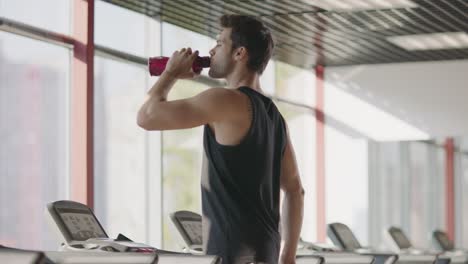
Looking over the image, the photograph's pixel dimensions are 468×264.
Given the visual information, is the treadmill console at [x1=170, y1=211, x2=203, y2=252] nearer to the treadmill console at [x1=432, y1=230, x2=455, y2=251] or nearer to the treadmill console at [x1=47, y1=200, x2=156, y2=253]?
the treadmill console at [x1=47, y1=200, x2=156, y2=253]

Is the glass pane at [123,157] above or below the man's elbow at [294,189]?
above

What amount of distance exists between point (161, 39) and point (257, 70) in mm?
6611

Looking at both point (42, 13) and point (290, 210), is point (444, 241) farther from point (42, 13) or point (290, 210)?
point (290, 210)

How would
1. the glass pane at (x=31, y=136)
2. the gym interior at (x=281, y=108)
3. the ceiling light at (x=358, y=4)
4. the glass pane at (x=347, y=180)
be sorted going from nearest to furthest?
the glass pane at (x=31, y=136), the gym interior at (x=281, y=108), the ceiling light at (x=358, y=4), the glass pane at (x=347, y=180)

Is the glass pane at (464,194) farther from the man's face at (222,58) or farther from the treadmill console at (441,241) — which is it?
the man's face at (222,58)

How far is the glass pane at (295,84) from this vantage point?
12164 millimetres

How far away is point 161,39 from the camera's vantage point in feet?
31.1

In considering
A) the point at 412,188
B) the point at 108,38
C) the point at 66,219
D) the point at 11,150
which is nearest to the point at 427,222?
the point at 412,188

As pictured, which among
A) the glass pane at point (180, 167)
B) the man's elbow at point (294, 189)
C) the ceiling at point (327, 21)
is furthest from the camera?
the glass pane at point (180, 167)

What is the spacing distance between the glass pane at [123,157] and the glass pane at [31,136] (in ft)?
1.82

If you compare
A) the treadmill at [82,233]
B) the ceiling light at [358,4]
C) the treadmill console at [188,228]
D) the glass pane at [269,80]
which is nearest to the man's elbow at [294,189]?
the treadmill at [82,233]

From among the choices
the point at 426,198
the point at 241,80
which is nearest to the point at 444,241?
the point at 426,198

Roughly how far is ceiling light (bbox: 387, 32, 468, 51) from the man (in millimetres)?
7663

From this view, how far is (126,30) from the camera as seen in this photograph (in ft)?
29.6
